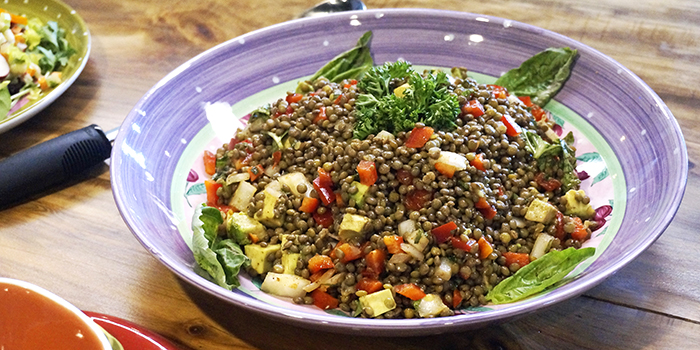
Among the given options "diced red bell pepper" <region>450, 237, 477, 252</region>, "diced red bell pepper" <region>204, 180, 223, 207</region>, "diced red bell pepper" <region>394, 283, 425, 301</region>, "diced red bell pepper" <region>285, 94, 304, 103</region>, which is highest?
"diced red bell pepper" <region>285, 94, 304, 103</region>

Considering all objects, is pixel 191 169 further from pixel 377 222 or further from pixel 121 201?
pixel 377 222

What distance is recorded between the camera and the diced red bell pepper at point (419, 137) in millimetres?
2170

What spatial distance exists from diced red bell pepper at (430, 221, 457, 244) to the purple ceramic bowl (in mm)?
287

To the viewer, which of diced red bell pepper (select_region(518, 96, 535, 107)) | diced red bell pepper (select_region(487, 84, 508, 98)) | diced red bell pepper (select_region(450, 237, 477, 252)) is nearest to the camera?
diced red bell pepper (select_region(450, 237, 477, 252))

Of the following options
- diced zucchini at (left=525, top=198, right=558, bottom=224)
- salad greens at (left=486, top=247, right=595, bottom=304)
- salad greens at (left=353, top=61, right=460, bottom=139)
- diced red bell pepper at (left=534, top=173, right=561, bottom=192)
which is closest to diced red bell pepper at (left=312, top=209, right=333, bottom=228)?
salad greens at (left=353, top=61, right=460, bottom=139)

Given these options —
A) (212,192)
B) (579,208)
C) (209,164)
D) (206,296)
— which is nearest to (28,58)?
(209,164)

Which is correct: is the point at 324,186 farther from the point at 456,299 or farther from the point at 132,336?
the point at 132,336

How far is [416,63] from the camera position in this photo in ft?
9.92

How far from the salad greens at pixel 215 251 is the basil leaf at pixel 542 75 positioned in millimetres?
1582

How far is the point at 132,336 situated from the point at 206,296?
462 mm

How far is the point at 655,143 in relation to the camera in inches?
88.4

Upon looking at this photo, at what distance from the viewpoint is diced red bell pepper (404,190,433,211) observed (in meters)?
2.11

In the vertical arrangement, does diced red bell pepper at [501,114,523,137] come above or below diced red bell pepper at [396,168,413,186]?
above

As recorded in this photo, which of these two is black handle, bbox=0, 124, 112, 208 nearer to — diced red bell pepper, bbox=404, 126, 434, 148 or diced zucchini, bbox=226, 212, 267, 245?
diced zucchini, bbox=226, 212, 267, 245
